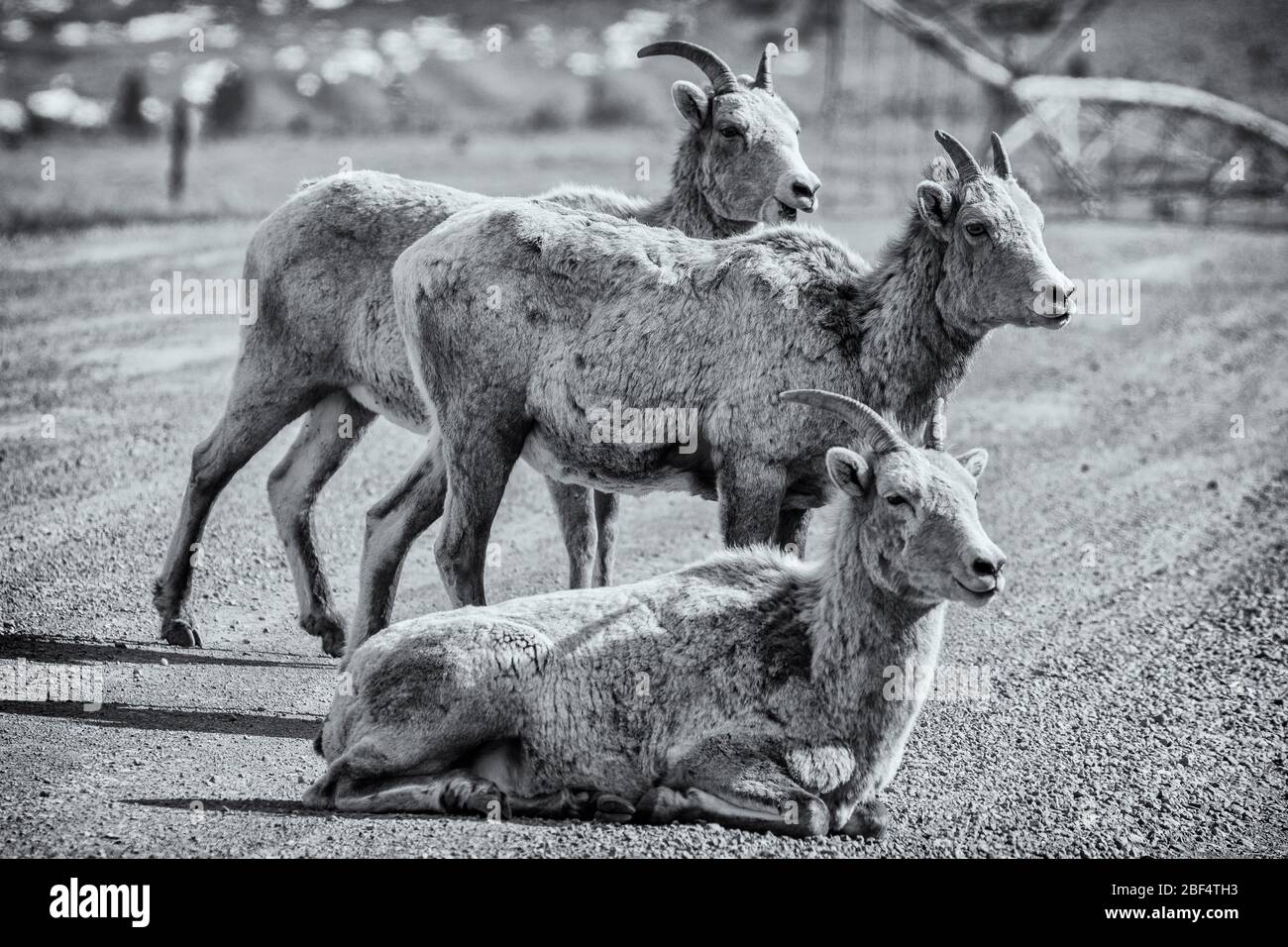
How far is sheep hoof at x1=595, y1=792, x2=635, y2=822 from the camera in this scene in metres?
6.80

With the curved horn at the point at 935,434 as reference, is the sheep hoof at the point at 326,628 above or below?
below

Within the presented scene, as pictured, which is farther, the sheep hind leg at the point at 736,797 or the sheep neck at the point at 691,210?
the sheep neck at the point at 691,210

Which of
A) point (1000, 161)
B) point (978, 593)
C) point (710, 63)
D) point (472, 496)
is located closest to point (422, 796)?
point (472, 496)

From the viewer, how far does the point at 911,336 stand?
820 cm

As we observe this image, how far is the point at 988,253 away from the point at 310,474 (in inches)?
173

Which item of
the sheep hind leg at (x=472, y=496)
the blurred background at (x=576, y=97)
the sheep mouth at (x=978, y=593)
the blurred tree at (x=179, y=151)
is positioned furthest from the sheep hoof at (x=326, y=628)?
the blurred tree at (x=179, y=151)

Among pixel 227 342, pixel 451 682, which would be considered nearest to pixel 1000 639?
pixel 451 682

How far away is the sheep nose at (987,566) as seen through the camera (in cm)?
657

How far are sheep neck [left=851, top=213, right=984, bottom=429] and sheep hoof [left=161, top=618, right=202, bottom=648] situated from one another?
4.26 m

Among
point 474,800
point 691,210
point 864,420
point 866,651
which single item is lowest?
point 474,800

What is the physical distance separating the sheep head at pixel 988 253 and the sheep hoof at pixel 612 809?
3.08 metres

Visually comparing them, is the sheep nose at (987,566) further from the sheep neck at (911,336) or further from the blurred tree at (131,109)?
the blurred tree at (131,109)

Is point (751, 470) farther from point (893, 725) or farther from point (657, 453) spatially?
point (893, 725)

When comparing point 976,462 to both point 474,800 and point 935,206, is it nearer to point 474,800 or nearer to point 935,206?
point 935,206
